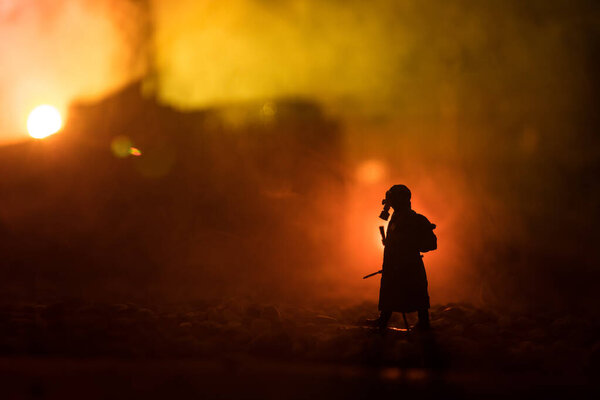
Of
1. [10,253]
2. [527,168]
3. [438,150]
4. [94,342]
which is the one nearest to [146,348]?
[94,342]

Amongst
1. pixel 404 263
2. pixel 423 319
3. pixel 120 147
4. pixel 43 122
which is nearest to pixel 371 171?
pixel 404 263

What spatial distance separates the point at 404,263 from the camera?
219 inches

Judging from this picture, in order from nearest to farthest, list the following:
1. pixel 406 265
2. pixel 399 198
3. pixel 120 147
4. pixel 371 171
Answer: pixel 406 265, pixel 399 198, pixel 371 171, pixel 120 147

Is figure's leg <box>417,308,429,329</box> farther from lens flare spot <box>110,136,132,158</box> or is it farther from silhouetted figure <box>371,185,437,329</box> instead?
lens flare spot <box>110,136,132,158</box>

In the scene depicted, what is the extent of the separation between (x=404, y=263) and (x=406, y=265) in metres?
0.03

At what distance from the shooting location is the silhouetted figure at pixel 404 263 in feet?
18.0

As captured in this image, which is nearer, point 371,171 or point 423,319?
point 423,319

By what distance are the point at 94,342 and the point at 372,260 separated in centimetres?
571

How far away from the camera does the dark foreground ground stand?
3303 mm

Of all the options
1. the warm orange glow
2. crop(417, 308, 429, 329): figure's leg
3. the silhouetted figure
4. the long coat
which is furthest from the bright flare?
crop(417, 308, 429, 329): figure's leg

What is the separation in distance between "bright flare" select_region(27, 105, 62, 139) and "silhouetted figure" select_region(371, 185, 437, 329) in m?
7.67

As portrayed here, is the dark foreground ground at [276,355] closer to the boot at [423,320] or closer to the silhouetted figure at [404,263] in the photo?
the boot at [423,320]

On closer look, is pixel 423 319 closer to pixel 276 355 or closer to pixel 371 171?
pixel 276 355

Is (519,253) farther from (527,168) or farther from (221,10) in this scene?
(221,10)
